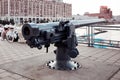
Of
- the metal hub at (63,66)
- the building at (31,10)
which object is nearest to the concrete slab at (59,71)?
the metal hub at (63,66)

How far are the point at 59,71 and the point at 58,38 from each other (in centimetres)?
86

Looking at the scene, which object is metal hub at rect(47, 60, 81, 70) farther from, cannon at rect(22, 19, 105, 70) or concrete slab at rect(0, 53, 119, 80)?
concrete slab at rect(0, 53, 119, 80)

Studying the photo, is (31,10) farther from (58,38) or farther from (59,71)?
(58,38)

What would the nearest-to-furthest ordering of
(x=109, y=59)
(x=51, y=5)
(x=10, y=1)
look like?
(x=109, y=59) → (x=10, y=1) → (x=51, y=5)

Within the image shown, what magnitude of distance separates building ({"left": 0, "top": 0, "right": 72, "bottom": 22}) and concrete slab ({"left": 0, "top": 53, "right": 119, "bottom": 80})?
70.3m

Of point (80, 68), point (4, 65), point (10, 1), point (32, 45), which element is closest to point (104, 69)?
point (80, 68)

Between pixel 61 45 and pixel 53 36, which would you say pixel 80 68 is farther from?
pixel 53 36

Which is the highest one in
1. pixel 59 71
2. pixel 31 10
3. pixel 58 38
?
pixel 31 10

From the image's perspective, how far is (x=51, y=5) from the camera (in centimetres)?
10025

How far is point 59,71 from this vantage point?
13.7 ft

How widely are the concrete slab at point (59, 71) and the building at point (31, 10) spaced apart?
70.3m

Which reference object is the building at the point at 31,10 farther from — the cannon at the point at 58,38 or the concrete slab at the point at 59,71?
the cannon at the point at 58,38

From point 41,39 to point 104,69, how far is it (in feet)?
6.12

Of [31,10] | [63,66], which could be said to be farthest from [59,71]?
[31,10]
